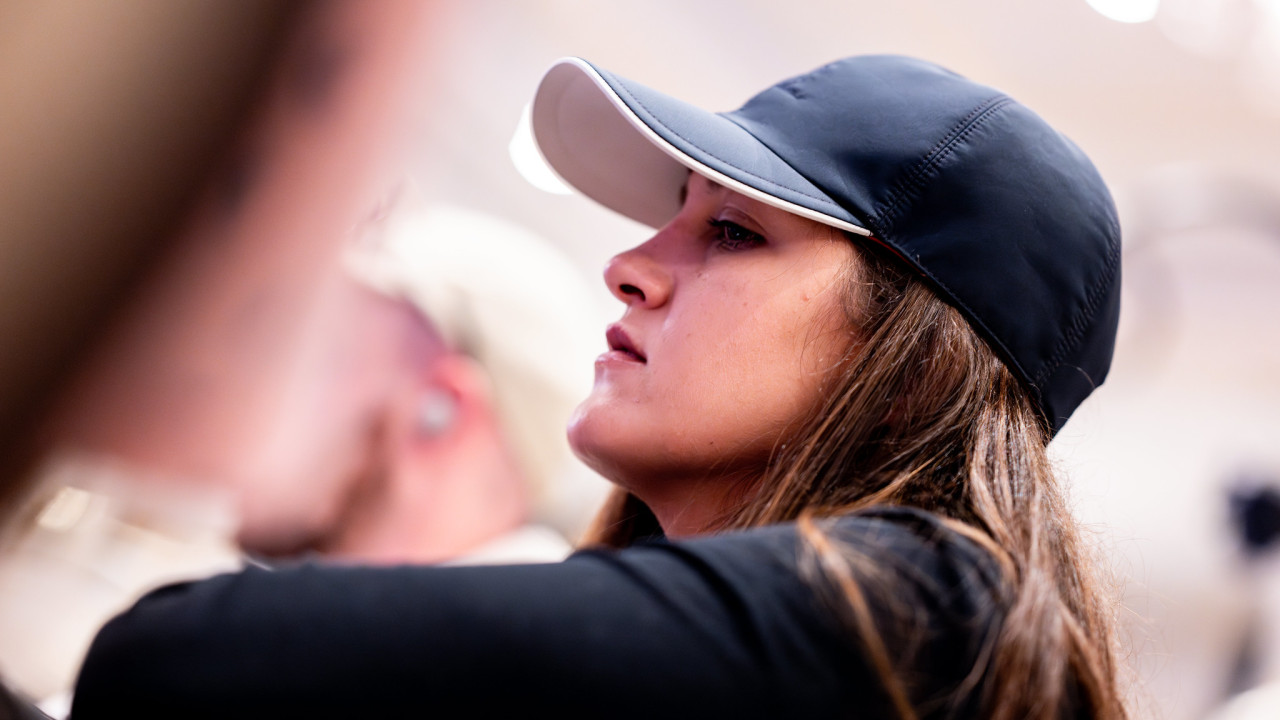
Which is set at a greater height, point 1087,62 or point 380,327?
point 1087,62

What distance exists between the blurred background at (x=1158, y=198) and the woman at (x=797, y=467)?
79 cm

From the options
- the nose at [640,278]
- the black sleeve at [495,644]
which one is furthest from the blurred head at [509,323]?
the black sleeve at [495,644]

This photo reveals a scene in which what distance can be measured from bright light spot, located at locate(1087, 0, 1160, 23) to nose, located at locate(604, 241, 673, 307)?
1.18 meters

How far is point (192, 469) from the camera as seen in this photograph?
1.81 m

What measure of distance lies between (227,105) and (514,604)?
11.5 inches

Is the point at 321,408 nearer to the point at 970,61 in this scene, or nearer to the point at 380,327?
the point at 380,327

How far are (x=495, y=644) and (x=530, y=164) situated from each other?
1.68m

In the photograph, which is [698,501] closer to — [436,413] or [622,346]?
[622,346]

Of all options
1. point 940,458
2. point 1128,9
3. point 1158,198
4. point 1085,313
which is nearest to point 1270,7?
point 1128,9

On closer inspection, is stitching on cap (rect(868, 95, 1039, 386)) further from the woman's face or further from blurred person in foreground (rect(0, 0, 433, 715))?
blurred person in foreground (rect(0, 0, 433, 715))

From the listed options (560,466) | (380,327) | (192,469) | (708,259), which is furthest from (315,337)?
(708,259)

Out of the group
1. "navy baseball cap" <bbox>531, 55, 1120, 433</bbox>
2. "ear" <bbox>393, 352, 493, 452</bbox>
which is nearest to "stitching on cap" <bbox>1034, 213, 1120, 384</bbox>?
"navy baseball cap" <bbox>531, 55, 1120, 433</bbox>

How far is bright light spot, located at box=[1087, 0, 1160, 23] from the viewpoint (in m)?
1.59

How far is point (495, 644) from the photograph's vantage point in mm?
469
